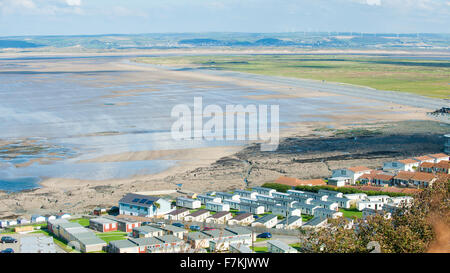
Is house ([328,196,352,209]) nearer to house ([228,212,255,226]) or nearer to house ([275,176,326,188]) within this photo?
house ([275,176,326,188])

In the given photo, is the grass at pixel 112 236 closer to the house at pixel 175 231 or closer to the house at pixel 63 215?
the house at pixel 175 231

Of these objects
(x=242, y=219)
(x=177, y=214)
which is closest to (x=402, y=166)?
(x=242, y=219)

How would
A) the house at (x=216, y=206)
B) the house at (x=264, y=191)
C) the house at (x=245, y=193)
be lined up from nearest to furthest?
the house at (x=216, y=206) < the house at (x=245, y=193) < the house at (x=264, y=191)

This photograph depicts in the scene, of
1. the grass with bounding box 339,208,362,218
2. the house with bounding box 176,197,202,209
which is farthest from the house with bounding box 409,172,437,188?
the house with bounding box 176,197,202,209

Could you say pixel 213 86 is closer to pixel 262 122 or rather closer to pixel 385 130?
pixel 262 122

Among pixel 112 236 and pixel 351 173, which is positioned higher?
pixel 351 173

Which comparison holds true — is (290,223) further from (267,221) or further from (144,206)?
(144,206)

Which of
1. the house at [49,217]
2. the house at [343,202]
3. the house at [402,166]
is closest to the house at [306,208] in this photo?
the house at [343,202]
